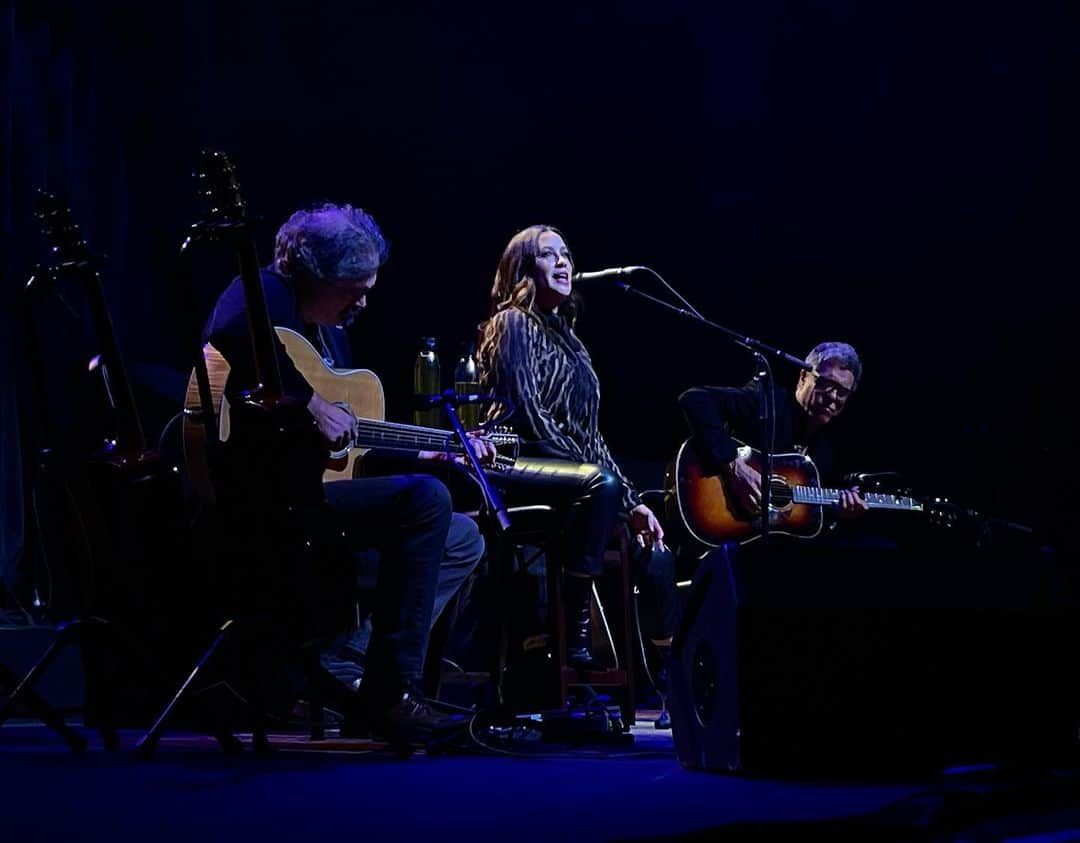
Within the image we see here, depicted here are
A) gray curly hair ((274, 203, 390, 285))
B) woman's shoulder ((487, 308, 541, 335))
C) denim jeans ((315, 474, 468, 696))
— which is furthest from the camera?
woman's shoulder ((487, 308, 541, 335))

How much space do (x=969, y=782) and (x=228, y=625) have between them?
1.61m

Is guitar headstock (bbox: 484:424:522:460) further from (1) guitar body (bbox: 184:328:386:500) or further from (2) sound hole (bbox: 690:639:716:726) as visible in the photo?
(2) sound hole (bbox: 690:639:716:726)

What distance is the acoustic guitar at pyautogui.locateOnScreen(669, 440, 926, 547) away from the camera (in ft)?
17.0

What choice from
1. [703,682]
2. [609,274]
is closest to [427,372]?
[609,274]

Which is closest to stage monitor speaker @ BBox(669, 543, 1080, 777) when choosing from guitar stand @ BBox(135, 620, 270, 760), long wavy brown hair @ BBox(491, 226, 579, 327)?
guitar stand @ BBox(135, 620, 270, 760)

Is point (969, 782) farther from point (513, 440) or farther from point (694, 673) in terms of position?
point (513, 440)

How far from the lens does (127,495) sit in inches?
138

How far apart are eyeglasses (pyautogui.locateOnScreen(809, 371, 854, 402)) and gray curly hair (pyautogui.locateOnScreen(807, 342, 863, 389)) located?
49mm

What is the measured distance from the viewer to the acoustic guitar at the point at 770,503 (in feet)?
17.0

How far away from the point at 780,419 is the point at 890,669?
3.11m

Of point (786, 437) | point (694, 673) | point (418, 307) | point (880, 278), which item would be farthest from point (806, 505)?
point (694, 673)

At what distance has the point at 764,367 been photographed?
480 cm

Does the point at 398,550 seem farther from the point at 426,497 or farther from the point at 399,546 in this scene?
the point at 426,497

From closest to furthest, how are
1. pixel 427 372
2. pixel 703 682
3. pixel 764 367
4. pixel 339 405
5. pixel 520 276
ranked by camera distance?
pixel 703 682 < pixel 339 405 < pixel 520 276 < pixel 764 367 < pixel 427 372
